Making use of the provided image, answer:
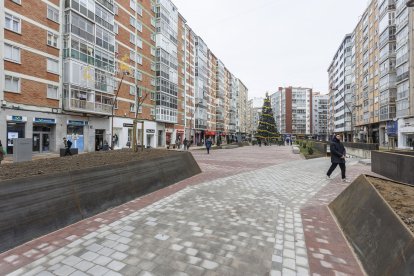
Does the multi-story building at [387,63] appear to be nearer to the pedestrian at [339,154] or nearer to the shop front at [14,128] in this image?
the pedestrian at [339,154]

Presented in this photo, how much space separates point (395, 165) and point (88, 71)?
28.5 m

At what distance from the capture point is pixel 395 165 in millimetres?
9945

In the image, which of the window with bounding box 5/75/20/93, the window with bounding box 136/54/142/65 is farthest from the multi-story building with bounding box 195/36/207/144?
the window with bounding box 5/75/20/93

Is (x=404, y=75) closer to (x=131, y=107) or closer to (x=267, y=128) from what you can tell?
(x=267, y=128)

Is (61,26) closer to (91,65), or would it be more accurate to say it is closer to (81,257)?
(91,65)

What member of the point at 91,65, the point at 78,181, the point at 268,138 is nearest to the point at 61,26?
the point at 91,65

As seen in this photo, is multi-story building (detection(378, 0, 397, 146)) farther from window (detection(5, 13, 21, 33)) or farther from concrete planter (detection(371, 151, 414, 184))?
window (detection(5, 13, 21, 33))

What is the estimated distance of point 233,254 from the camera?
11.6 ft

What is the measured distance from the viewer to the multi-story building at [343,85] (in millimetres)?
Answer: 70125

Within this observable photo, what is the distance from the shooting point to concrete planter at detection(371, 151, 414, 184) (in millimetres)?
8914

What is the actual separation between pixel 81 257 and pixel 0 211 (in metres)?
1.40

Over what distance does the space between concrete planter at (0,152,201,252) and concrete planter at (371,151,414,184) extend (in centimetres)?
937

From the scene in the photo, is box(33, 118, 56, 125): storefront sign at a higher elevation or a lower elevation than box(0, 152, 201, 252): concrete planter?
higher

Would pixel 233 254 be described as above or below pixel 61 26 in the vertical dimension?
below
